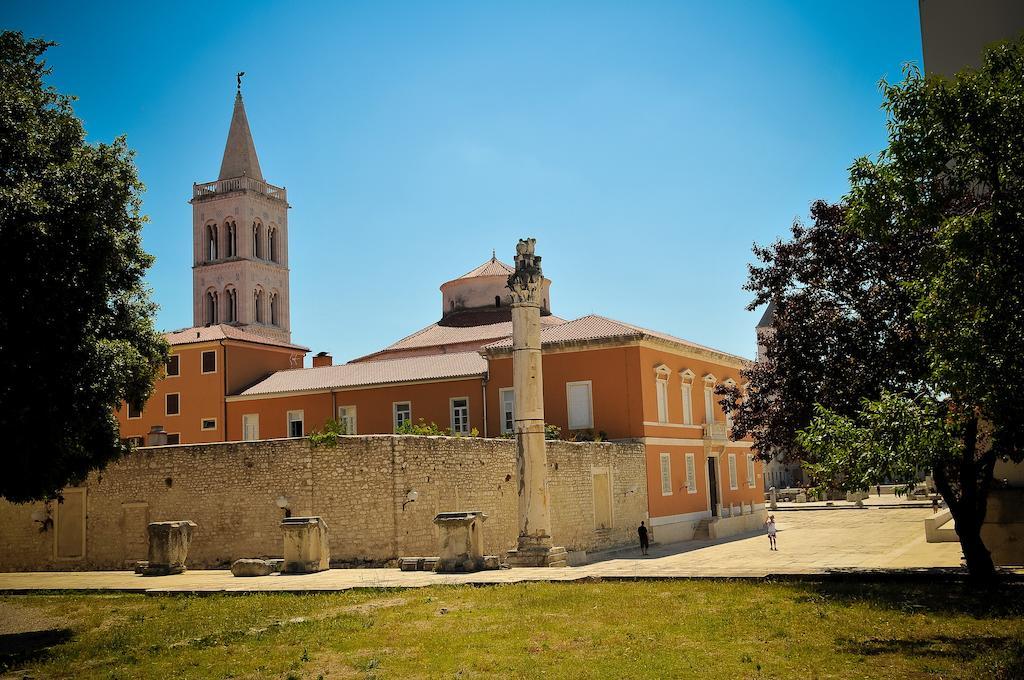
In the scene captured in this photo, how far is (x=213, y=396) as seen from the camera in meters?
41.9

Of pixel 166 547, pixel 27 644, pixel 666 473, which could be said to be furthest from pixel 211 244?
pixel 27 644

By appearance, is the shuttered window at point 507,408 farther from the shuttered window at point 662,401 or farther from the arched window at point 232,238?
the arched window at point 232,238

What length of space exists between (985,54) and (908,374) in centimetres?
686

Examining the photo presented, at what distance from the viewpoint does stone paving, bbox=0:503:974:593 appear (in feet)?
56.0

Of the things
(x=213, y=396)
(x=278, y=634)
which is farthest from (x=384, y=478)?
(x=213, y=396)

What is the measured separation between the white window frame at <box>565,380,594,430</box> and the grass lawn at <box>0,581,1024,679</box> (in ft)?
62.6

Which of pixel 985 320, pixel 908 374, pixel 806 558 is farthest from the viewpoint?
→ pixel 806 558

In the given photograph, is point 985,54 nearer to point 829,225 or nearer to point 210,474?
point 829,225

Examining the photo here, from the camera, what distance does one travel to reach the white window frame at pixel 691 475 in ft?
125

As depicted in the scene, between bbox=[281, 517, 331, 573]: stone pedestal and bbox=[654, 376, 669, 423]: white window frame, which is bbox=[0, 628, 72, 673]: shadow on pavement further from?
bbox=[654, 376, 669, 423]: white window frame

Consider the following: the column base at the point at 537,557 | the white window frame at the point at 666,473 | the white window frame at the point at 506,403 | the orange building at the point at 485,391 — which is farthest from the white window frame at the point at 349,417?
the column base at the point at 537,557

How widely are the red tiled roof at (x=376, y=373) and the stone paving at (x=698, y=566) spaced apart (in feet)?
36.1

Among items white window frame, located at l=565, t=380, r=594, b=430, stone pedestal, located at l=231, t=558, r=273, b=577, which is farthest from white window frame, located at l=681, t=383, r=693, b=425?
stone pedestal, located at l=231, t=558, r=273, b=577

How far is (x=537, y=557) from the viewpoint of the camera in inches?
816
